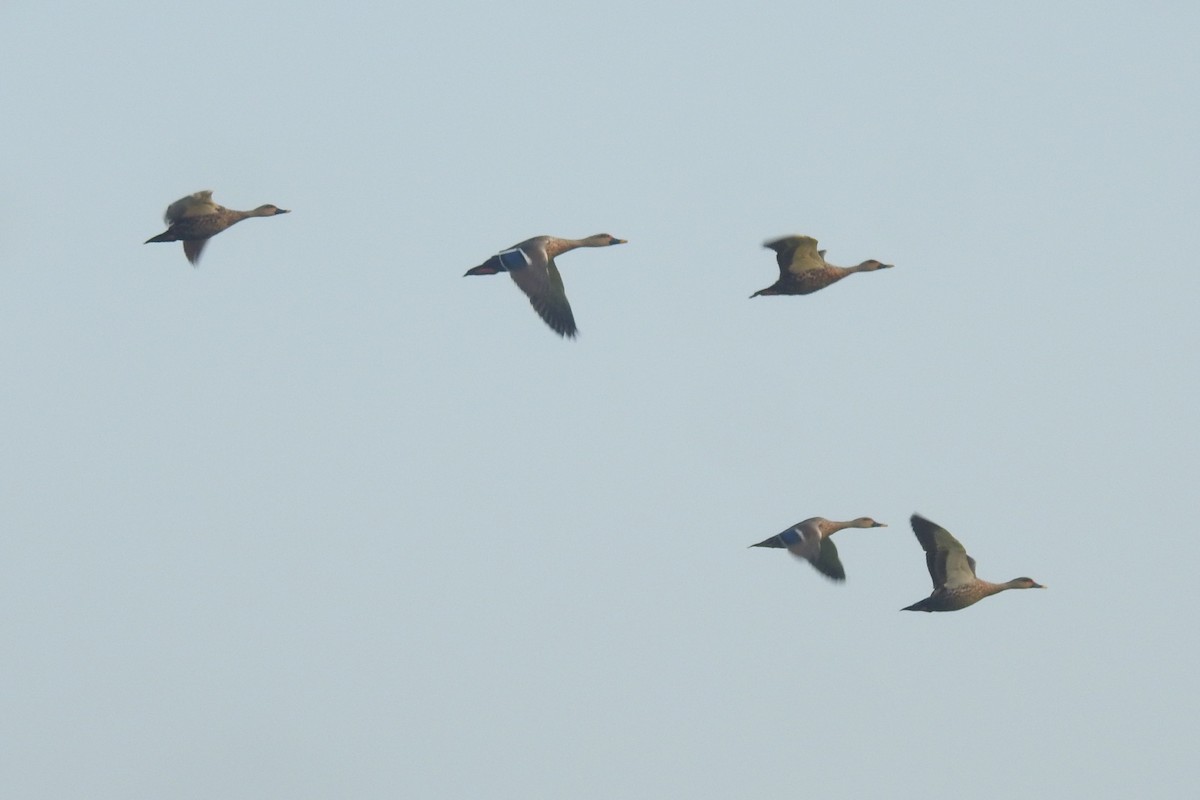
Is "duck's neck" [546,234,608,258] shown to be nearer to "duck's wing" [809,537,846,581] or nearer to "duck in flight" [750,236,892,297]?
"duck in flight" [750,236,892,297]

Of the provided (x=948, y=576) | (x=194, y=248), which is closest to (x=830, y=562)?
(x=948, y=576)

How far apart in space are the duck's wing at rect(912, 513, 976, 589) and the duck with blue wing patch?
22.5ft

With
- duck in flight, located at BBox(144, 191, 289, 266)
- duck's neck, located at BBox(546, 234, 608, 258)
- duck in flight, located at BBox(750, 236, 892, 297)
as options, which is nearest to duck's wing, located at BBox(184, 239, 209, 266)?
duck in flight, located at BBox(144, 191, 289, 266)

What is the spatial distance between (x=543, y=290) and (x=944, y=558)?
8.27 metres

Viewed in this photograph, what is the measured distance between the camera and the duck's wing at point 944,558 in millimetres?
36750

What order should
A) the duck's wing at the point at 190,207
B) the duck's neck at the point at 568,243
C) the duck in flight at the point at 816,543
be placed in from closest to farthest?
1. the duck's wing at the point at 190,207
2. the duck's neck at the point at 568,243
3. the duck in flight at the point at 816,543

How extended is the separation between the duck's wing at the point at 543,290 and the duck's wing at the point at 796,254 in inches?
151

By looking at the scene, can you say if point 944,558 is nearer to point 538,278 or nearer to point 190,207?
point 538,278

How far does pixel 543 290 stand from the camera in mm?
36594

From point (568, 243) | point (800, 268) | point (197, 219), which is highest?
point (197, 219)

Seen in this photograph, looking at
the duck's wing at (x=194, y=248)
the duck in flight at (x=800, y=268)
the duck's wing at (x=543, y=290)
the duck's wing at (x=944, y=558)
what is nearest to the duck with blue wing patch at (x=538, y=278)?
the duck's wing at (x=543, y=290)

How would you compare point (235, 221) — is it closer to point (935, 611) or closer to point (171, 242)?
point (171, 242)

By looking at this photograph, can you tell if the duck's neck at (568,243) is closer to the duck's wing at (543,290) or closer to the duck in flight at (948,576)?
the duck's wing at (543,290)

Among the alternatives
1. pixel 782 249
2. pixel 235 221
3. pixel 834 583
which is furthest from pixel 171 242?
pixel 834 583
